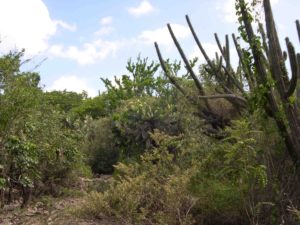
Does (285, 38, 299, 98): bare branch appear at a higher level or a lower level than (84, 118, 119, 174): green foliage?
higher

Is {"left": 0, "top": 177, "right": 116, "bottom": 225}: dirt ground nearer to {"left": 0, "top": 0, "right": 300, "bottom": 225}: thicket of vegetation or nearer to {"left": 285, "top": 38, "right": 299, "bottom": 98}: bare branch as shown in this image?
{"left": 0, "top": 0, "right": 300, "bottom": 225}: thicket of vegetation

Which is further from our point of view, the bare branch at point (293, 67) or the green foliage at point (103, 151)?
the green foliage at point (103, 151)

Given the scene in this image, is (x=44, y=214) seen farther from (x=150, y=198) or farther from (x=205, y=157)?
(x=205, y=157)

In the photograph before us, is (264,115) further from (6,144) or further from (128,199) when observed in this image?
(6,144)

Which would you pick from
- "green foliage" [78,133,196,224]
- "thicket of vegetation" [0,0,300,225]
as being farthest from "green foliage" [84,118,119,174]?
"green foliage" [78,133,196,224]

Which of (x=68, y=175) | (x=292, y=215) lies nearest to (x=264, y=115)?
(x=292, y=215)

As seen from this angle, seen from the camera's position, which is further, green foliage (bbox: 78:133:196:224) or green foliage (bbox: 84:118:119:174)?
green foliage (bbox: 84:118:119:174)

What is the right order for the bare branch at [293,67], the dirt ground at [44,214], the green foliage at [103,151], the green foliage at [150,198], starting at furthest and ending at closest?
the green foliage at [103,151] < the dirt ground at [44,214] < the green foliage at [150,198] < the bare branch at [293,67]

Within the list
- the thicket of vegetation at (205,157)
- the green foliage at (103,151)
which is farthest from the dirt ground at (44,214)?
the green foliage at (103,151)

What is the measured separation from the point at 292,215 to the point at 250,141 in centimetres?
104

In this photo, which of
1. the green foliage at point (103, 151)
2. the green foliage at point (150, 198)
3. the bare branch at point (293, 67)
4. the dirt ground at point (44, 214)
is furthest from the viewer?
the green foliage at point (103, 151)

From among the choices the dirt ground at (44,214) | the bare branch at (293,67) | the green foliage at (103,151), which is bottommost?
the dirt ground at (44,214)

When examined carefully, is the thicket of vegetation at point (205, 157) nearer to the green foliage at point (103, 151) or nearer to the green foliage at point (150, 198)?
the green foliage at point (150, 198)

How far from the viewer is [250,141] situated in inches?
260
